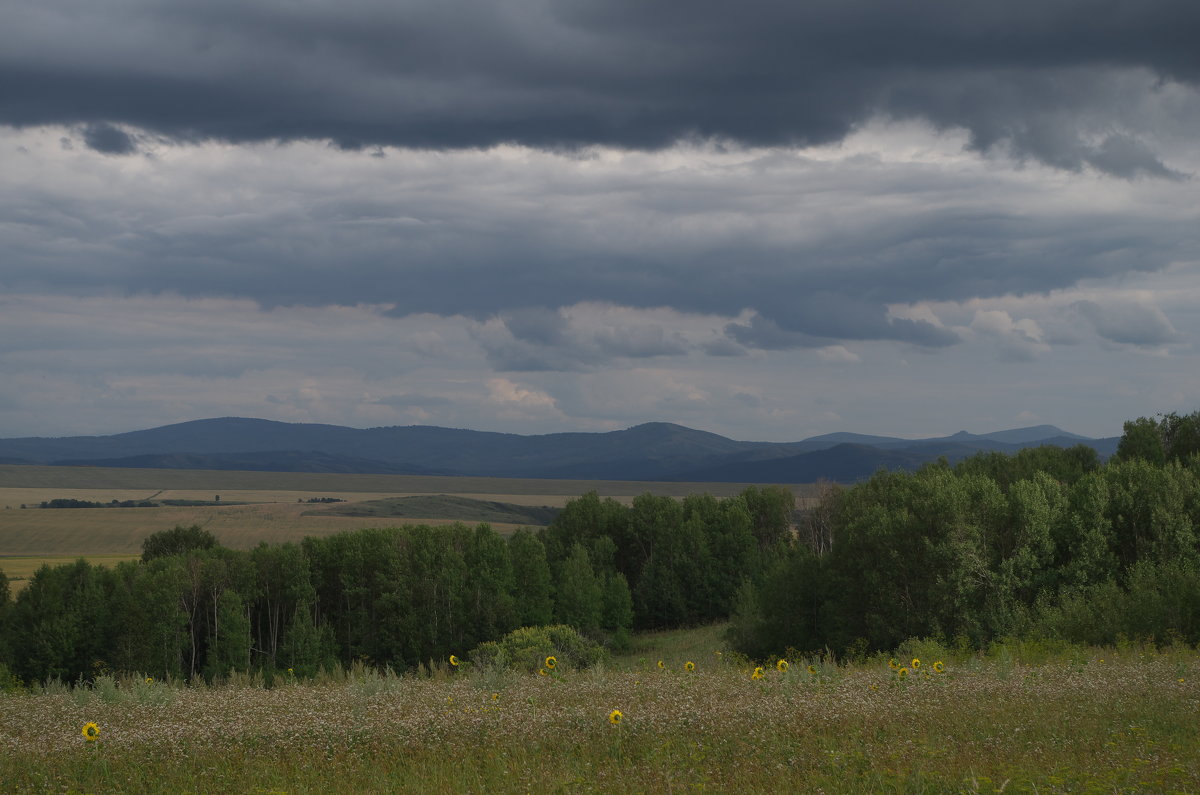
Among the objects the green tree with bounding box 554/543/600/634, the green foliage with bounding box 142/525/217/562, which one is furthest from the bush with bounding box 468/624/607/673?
the green foliage with bounding box 142/525/217/562

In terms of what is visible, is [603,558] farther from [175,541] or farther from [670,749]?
[670,749]

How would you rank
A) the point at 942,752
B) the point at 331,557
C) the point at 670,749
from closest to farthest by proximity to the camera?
the point at 942,752 < the point at 670,749 < the point at 331,557

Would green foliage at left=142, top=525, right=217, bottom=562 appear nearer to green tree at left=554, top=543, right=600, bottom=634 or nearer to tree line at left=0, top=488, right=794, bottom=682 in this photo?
tree line at left=0, top=488, right=794, bottom=682

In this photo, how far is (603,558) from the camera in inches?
3893

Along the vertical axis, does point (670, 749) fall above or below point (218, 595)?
above

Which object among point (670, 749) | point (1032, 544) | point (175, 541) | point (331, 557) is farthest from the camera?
point (175, 541)

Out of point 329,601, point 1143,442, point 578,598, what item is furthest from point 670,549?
point 1143,442

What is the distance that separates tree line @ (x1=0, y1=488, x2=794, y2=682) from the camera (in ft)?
223

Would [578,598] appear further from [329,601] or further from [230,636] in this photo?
[230,636]

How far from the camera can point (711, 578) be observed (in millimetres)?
99625

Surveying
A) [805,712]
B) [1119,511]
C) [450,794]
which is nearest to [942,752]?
[805,712]

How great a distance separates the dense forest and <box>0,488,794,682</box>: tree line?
7.0 inches

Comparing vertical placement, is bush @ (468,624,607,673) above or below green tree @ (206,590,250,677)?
above

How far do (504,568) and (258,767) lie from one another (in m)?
71.2
